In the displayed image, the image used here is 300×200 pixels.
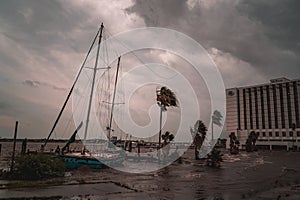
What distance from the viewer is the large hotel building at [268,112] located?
117500 millimetres

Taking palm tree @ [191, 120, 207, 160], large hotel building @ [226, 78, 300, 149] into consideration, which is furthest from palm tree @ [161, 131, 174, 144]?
large hotel building @ [226, 78, 300, 149]

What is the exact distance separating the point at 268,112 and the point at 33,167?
12245cm

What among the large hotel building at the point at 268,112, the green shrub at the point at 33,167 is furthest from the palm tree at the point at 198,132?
the large hotel building at the point at 268,112

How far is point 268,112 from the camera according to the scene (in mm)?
125562

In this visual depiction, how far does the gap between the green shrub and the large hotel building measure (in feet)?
363

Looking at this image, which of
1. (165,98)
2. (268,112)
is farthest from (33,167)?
(268,112)

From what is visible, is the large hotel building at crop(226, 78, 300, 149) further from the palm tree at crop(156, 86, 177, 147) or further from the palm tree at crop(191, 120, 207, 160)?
the palm tree at crop(156, 86, 177, 147)

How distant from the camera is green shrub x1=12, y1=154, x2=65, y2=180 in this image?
19828 mm

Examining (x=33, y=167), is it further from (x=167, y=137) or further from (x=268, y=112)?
(x=268, y=112)

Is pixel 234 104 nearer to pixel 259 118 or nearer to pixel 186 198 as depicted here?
pixel 259 118

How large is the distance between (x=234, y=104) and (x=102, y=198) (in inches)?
5201

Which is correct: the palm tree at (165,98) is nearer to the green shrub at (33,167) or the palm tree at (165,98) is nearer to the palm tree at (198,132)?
the palm tree at (198,132)

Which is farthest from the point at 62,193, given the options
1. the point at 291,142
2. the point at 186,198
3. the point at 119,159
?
the point at 291,142

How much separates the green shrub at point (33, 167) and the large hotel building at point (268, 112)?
111 m
